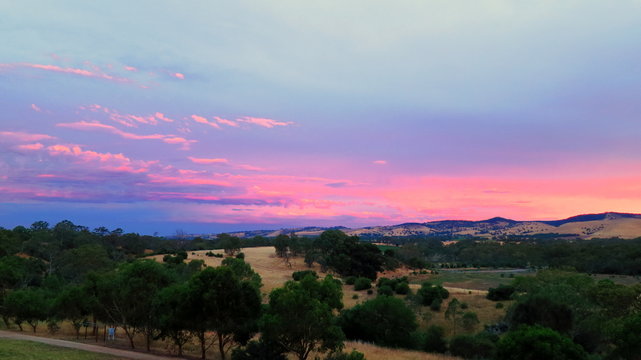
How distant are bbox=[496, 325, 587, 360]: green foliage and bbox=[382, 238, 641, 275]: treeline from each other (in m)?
67.5

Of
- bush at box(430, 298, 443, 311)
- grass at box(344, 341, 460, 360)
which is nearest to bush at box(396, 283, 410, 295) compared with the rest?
bush at box(430, 298, 443, 311)

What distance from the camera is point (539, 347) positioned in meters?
19.4

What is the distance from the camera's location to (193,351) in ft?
93.0

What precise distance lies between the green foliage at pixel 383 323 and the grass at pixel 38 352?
61.9ft

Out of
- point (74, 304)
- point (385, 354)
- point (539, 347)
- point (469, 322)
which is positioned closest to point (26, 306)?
point (74, 304)

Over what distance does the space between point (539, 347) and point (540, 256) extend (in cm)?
10251

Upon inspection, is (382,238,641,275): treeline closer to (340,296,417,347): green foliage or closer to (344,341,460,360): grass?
(340,296,417,347): green foliage

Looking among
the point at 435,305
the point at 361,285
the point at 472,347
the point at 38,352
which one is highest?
the point at 38,352

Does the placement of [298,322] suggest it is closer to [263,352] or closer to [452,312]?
[263,352]

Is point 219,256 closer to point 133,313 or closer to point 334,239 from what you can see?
point 334,239

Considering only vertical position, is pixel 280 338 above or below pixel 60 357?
above

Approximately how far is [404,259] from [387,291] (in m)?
51.6

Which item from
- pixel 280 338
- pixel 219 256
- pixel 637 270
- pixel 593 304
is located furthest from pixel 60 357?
pixel 637 270

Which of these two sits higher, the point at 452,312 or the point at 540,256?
the point at 452,312
